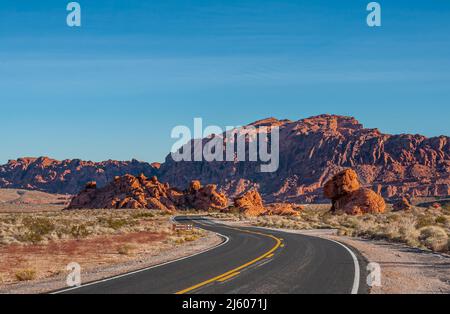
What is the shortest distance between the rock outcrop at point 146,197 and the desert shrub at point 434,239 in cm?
8448

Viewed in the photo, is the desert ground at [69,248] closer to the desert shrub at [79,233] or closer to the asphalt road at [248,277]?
the desert shrub at [79,233]

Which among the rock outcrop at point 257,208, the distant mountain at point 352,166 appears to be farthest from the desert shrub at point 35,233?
the distant mountain at point 352,166

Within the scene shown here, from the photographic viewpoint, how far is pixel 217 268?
15547 millimetres

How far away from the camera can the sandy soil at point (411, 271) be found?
12.1 metres

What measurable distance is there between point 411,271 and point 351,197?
58.9m

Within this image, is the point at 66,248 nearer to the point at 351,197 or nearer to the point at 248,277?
the point at 248,277

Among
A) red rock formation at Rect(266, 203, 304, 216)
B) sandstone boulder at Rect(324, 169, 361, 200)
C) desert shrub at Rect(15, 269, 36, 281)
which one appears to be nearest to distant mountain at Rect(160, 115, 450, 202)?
red rock formation at Rect(266, 203, 304, 216)

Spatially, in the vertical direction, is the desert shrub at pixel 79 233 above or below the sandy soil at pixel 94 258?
below

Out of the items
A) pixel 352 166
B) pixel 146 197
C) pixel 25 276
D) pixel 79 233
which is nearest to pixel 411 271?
pixel 25 276

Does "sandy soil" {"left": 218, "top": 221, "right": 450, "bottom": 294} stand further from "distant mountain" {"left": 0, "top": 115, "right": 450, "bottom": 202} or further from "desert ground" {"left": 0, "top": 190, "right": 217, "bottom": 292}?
"distant mountain" {"left": 0, "top": 115, "right": 450, "bottom": 202}

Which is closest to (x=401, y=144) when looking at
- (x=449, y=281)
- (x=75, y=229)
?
(x=75, y=229)

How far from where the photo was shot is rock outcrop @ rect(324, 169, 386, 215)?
226 ft

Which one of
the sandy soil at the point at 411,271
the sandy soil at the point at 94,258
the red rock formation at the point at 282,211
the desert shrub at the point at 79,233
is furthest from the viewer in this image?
the red rock formation at the point at 282,211

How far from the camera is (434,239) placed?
2522cm
